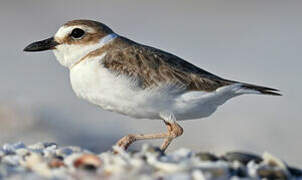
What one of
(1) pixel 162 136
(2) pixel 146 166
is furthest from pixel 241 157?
(1) pixel 162 136

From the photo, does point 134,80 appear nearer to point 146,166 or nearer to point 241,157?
point 241,157

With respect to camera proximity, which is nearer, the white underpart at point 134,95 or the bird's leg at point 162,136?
the white underpart at point 134,95

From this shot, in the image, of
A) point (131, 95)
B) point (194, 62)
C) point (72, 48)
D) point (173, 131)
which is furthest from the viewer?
point (194, 62)

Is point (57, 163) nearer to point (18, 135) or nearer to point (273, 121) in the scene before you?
point (18, 135)

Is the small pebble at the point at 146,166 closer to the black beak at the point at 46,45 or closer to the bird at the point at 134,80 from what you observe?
the bird at the point at 134,80

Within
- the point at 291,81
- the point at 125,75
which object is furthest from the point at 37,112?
the point at 125,75

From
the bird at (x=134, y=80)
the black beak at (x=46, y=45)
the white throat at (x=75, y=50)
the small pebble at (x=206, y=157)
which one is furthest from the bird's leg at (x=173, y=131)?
the small pebble at (x=206, y=157)
